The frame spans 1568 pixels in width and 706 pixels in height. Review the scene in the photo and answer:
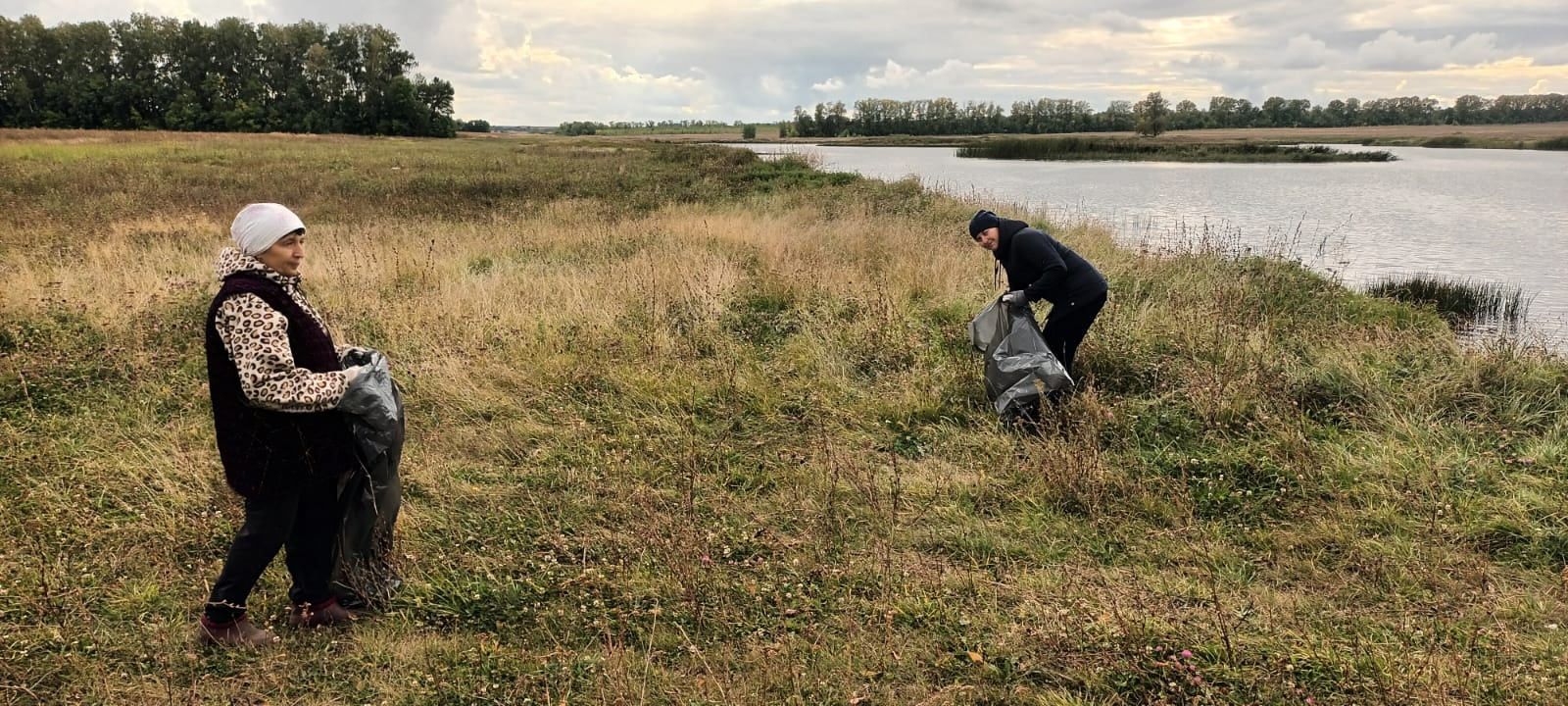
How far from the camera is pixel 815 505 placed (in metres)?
3.92

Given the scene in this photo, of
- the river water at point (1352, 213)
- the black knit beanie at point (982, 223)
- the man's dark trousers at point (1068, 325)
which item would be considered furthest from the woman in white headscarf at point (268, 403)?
the river water at point (1352, 213)

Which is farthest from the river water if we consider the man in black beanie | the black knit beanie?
the black knit beanie

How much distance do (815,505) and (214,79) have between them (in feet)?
321

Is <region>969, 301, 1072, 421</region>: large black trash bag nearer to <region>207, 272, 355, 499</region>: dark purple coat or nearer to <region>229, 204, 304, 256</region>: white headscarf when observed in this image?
<region>207, 272, 355, 499</region>: dark purple coat

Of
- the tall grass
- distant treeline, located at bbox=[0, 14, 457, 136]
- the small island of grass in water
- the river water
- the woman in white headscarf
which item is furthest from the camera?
distant treeline, located at bbox=[0, 14, 457, 136]

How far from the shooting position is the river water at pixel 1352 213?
13062 mm

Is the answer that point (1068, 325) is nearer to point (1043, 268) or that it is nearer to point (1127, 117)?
point (1043, 268)

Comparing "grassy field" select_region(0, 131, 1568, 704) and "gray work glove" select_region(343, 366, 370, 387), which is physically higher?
"gray work glove" select_region(343, 366, 370, 387)

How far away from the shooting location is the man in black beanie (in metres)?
4.77

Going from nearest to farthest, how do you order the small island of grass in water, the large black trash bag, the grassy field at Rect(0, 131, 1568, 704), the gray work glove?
the gray work glove, the grassy field at Rect(0, 131, 1568, 704), the large black trash bag, the small island of grass in water

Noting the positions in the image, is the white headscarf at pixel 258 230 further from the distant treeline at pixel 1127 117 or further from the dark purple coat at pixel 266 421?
the distant treeline at pixel 1127 117

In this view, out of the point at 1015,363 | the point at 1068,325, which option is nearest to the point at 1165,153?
the point at 1068,325

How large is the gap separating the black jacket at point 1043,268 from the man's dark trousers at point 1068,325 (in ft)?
0.15

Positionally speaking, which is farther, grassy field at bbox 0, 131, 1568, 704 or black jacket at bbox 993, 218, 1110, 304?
black jacket at bbox 993, 218, 1110, 304
